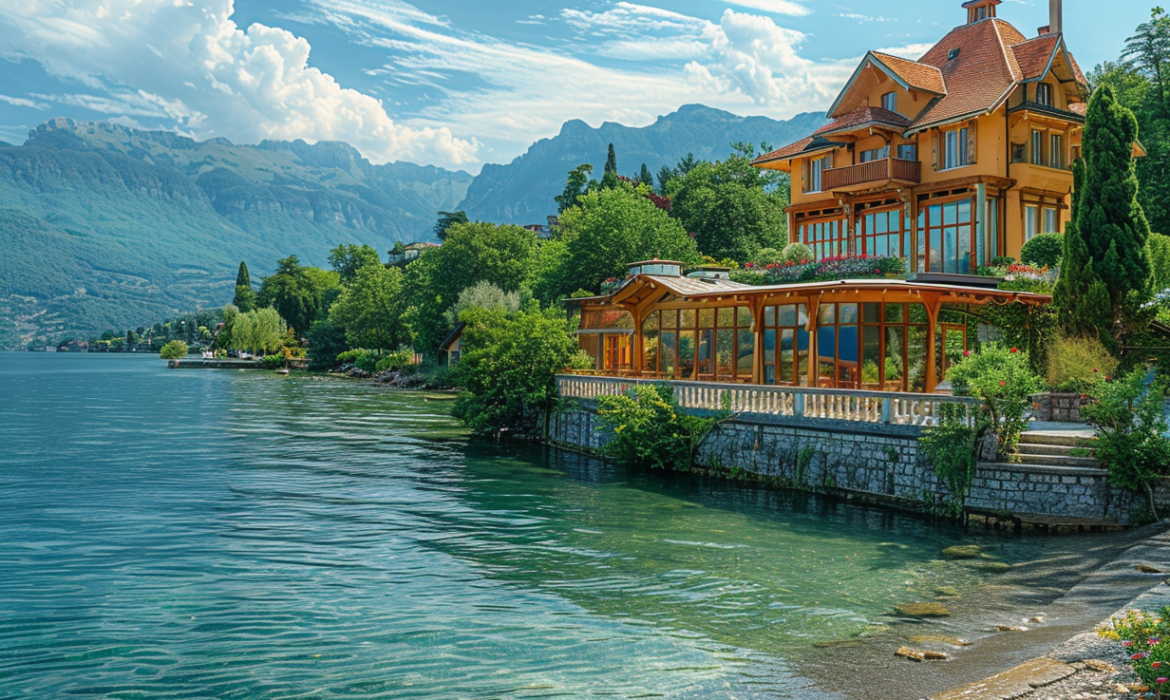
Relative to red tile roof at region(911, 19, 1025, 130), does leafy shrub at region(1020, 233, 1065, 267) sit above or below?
below

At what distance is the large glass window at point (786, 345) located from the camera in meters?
29.6

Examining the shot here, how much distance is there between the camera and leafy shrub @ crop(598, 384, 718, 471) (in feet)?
84.1

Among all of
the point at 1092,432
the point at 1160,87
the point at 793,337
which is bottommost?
the point at 1092,432

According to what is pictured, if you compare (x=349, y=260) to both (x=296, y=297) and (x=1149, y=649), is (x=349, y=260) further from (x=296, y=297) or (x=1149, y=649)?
(x=1149, y=649)

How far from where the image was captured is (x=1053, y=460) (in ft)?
57.0

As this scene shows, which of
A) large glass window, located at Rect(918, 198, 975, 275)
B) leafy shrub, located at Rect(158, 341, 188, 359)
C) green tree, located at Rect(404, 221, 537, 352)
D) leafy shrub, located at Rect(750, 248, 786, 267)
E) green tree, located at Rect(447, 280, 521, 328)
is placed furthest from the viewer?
leafy shrub, located at Rect(158, 341, 188, 359)

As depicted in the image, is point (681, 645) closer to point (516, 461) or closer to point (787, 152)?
point (516, 461)

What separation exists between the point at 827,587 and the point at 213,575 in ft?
33.8

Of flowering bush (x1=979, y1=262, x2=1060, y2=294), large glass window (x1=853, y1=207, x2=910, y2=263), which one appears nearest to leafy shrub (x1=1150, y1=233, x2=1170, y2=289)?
flowering bush (x1=979, y1=262, x2=1060, y2=294)

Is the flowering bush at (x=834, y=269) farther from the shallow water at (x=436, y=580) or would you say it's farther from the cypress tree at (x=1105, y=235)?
the shallow water at (x=436, y=580)

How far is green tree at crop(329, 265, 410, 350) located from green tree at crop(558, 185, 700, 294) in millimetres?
46521

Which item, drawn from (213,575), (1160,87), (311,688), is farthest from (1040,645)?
(1160,87)

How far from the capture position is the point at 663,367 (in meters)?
34.7

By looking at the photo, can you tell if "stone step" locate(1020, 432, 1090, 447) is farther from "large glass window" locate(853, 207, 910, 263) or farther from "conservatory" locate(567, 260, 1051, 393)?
"large glass window" locate(853, 207, 910, 263)
